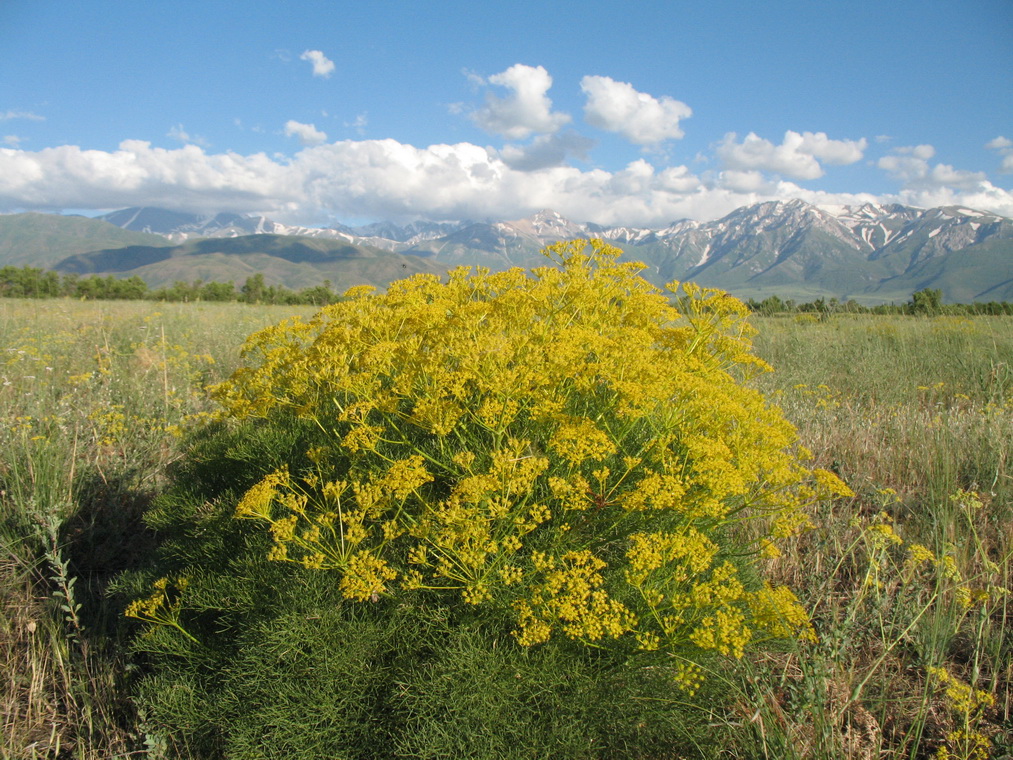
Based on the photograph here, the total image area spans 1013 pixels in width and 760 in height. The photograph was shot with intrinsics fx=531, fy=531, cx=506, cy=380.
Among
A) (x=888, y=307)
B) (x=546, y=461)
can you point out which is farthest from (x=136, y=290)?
(x=546, y=461)

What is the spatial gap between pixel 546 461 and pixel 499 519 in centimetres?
39

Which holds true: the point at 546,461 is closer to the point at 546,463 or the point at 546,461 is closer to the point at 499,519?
the point at 546,463

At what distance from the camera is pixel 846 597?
3.02 meters

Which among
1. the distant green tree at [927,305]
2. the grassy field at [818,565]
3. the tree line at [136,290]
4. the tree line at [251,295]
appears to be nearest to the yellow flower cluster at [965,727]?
the grassy field at [818,565]

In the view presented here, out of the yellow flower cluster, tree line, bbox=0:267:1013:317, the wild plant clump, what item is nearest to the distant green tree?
tree line, bbox=0:267:1013:317

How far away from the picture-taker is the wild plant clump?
2.01 metres

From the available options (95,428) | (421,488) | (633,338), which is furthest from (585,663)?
(95,428)

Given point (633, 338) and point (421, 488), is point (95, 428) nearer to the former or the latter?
point (421, 488)

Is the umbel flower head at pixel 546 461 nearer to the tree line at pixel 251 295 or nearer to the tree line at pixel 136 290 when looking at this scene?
the tree line at pixel 251 295

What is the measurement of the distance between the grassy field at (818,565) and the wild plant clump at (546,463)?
335mm

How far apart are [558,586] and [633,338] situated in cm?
118

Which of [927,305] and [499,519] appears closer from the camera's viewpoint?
[499,519]

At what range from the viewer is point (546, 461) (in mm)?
2041

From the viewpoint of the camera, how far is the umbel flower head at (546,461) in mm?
2008
